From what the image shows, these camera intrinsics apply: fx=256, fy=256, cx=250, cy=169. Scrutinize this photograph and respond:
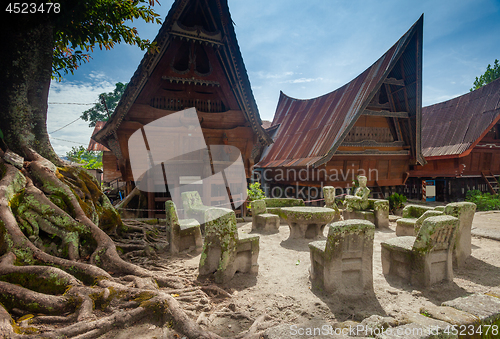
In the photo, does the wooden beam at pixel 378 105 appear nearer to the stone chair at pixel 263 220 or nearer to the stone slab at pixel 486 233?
the stone slab at pixel 486 233

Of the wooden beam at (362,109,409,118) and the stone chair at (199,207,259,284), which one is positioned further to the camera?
the wooden beam at (362,109,409,118)

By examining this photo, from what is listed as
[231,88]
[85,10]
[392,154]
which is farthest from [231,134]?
[392,154]

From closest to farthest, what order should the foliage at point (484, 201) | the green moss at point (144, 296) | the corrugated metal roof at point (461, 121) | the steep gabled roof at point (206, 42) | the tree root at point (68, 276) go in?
the tree root at point (68, 276)
the green moss at point (144, 296)
the steep gabled roof at point (206, 42)
the foliage at point (484, 201)
the corrugated metal roof at point (461, 121)

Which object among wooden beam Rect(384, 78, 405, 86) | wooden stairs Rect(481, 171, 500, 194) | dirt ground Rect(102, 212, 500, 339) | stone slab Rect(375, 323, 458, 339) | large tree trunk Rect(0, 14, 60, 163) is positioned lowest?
dirt ground Rect(102, 212, 500, 339)

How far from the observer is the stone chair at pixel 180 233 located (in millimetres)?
5438

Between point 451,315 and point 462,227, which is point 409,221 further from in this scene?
point 451,315

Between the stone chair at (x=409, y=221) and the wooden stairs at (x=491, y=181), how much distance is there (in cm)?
1273

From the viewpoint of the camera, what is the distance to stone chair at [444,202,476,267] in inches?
183

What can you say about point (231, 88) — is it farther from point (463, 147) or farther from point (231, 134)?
point (463, 147)

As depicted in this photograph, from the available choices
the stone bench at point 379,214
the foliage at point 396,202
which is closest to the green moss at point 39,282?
the stone bench at point 379,214

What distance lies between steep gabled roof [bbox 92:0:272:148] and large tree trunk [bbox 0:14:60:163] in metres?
2.36

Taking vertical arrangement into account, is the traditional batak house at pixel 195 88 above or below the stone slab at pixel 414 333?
above

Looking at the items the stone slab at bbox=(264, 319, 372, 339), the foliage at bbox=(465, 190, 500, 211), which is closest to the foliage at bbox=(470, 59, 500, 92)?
the foliage at bbox=(465, 190, 500, 211)

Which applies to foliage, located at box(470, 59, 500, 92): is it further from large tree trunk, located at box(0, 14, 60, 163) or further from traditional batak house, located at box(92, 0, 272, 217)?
large tree trunk, located at box(0, 14, 60, 163)
